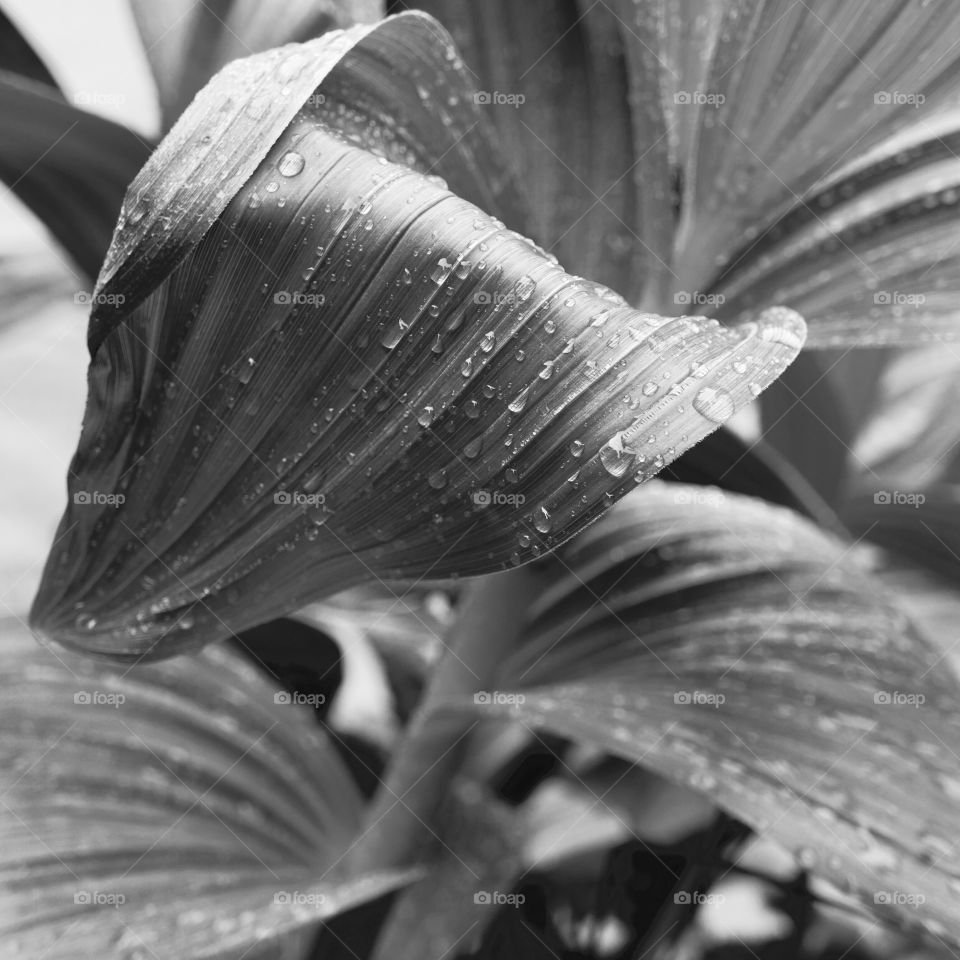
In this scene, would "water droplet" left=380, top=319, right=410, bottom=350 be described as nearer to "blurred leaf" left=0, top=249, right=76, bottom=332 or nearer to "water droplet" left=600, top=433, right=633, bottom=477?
"water droplet" left=600, top=433, right=633, bottom=477

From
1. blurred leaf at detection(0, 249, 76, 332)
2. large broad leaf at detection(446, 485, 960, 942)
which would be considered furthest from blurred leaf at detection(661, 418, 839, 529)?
blurred leaf at detection(0, 249, 76, 332)

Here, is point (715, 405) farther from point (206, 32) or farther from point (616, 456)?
point (206, 32)

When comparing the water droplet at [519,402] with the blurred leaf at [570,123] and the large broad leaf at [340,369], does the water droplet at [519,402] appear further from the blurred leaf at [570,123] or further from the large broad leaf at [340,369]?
the blurred leaf at [570,123]

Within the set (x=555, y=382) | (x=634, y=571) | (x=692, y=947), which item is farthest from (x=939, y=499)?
(x=555, y=382)


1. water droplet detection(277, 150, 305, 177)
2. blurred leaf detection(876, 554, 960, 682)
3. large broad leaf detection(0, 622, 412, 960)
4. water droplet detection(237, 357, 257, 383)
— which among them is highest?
water droplet detection(277, 150, 305, 177)

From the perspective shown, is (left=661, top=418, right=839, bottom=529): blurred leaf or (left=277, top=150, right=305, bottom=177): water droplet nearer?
(left=277, top=150, right=305, bottom=177): water droplet

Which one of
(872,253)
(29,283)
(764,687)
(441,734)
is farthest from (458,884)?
(29,283)
